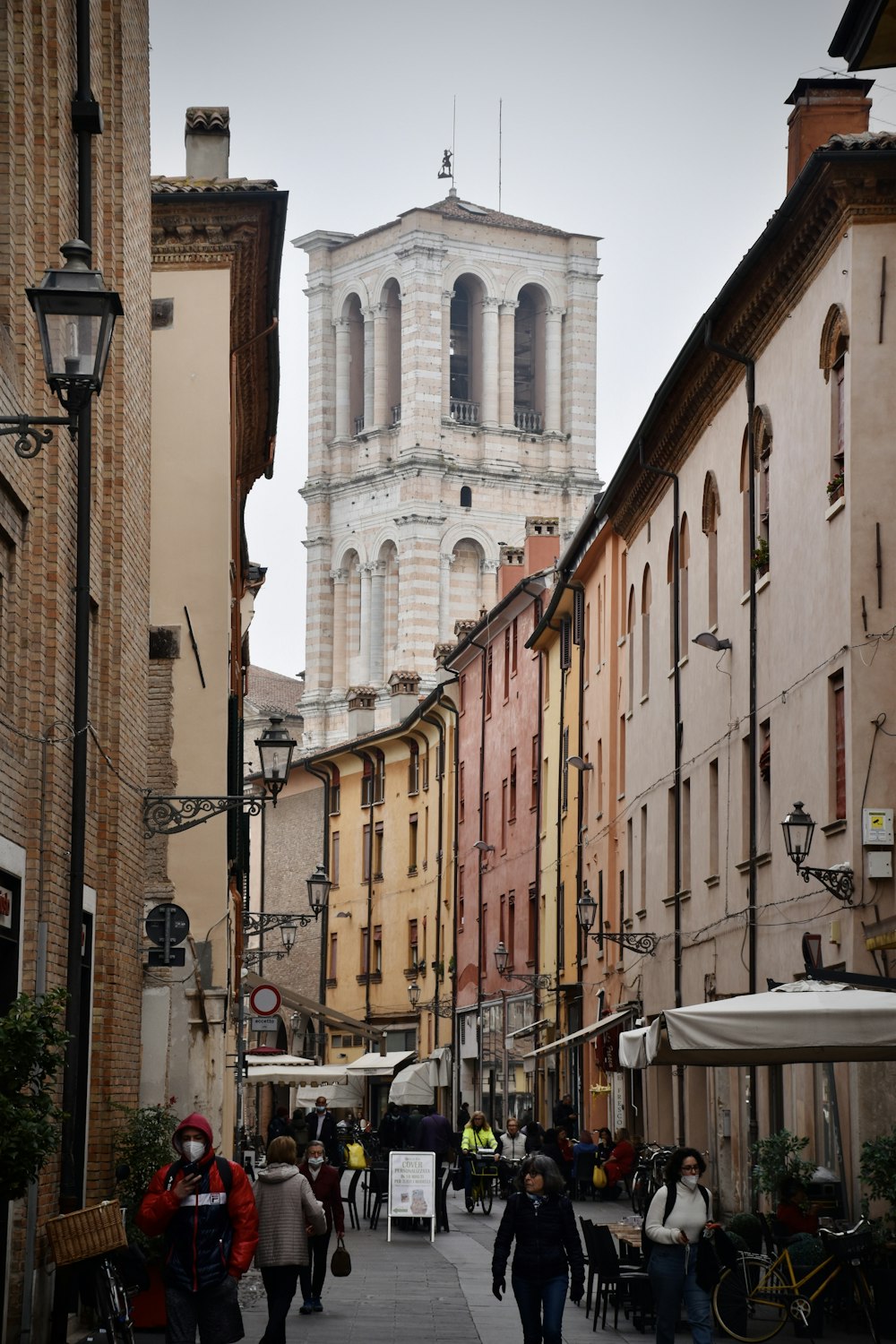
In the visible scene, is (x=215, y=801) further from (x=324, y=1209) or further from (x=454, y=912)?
(x=454, y=912)

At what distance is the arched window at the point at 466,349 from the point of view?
326 feet

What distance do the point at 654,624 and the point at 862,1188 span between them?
50.4 feet

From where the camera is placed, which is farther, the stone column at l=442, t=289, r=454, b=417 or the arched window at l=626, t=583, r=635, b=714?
the stone column at l=442, t=289, r=454, b=417

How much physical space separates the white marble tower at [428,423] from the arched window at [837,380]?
236 ft

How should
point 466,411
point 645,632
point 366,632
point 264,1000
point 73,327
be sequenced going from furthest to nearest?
point 466,411 → point 366,632 → point 645,632 → point 264,1000 → point 73,327

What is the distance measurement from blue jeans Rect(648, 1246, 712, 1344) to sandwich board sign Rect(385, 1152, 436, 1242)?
13.0 metres

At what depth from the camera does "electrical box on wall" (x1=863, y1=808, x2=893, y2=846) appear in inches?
794

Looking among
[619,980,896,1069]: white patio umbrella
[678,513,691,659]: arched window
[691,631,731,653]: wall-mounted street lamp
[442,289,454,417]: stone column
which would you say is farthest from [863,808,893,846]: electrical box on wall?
[442,289,454,417]: stone column

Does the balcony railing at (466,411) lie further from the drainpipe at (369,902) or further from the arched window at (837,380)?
the arched window at (837,380)

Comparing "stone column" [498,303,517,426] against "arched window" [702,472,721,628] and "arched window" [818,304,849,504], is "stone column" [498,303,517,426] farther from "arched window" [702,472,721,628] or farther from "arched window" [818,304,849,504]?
"arched window" [818,304,849,504]

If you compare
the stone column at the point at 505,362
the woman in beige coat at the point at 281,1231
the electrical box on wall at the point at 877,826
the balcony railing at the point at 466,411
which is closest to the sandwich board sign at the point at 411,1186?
the electrical box on wall at the point at 877,826

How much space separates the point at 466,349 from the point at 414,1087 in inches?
2379

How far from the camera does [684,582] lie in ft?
103

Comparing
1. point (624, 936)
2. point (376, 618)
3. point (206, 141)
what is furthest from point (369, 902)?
point (206, 141)
